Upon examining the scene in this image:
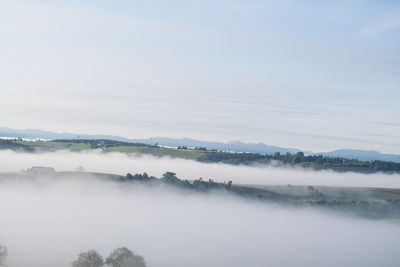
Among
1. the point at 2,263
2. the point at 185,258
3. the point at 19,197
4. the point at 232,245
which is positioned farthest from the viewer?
the point at 19,197

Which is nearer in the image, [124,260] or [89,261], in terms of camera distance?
[89,261]

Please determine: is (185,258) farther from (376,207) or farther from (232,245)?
(376,207)

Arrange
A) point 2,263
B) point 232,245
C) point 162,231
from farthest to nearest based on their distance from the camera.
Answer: point 162,231
point 232,245
point 2,263

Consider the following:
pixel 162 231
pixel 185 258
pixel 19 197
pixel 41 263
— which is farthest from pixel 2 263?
pixel 19 197

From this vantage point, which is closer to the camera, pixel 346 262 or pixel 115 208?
pixel 346 262

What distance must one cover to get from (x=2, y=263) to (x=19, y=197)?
103638mm

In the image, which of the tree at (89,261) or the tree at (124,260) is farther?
the tree at (124,260)

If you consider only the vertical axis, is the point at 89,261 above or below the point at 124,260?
below

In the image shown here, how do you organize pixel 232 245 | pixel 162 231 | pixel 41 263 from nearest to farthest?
pixel 41 263 < pixel 232 245 < pixel 162 231

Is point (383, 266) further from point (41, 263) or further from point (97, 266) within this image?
point (41, 263)

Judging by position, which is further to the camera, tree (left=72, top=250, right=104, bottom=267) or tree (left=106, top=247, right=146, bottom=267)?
tree (left=106, top=247, right=146, bottom=267)

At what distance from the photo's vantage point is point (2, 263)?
8438 cm

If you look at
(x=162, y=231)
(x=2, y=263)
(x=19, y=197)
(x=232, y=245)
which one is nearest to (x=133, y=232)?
(x=162, y=231)

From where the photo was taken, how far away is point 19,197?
184m
